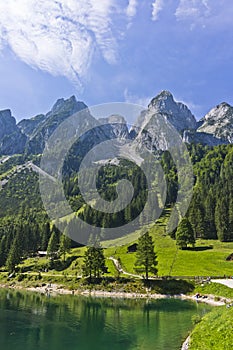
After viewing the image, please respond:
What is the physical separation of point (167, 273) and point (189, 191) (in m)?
112

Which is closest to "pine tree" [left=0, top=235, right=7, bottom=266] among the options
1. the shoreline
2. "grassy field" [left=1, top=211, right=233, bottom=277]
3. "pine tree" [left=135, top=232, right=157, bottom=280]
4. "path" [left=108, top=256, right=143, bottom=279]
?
"grassy field" [left=1, top=211, right=233, bottom=277]

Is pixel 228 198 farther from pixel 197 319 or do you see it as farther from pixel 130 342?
pixel 130 342

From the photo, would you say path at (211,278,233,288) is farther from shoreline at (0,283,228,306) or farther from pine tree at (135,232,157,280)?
pine tree at (135,232,157,280)

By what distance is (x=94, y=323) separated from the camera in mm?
47562

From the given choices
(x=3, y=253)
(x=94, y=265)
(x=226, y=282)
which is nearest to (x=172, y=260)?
(x=94, y=265)

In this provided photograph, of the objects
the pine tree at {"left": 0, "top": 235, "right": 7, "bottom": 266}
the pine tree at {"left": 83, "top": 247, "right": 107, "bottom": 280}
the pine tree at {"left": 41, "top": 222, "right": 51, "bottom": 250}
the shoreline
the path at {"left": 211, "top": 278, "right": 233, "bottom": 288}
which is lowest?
the shoreline

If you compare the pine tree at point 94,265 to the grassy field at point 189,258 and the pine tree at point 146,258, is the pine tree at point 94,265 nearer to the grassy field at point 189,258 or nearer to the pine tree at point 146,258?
the grassy field at point 189,258

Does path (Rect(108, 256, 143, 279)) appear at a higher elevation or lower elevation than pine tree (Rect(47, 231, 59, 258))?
lower

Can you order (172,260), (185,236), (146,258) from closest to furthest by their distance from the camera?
(146,258)
(172,260)
(185,236)

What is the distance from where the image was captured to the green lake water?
36600mm

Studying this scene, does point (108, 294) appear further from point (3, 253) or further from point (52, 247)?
point (3, 253)

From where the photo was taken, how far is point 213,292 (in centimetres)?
6488

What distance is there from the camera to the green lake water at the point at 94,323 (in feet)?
120

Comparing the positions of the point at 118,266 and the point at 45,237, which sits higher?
the point at 45,237
